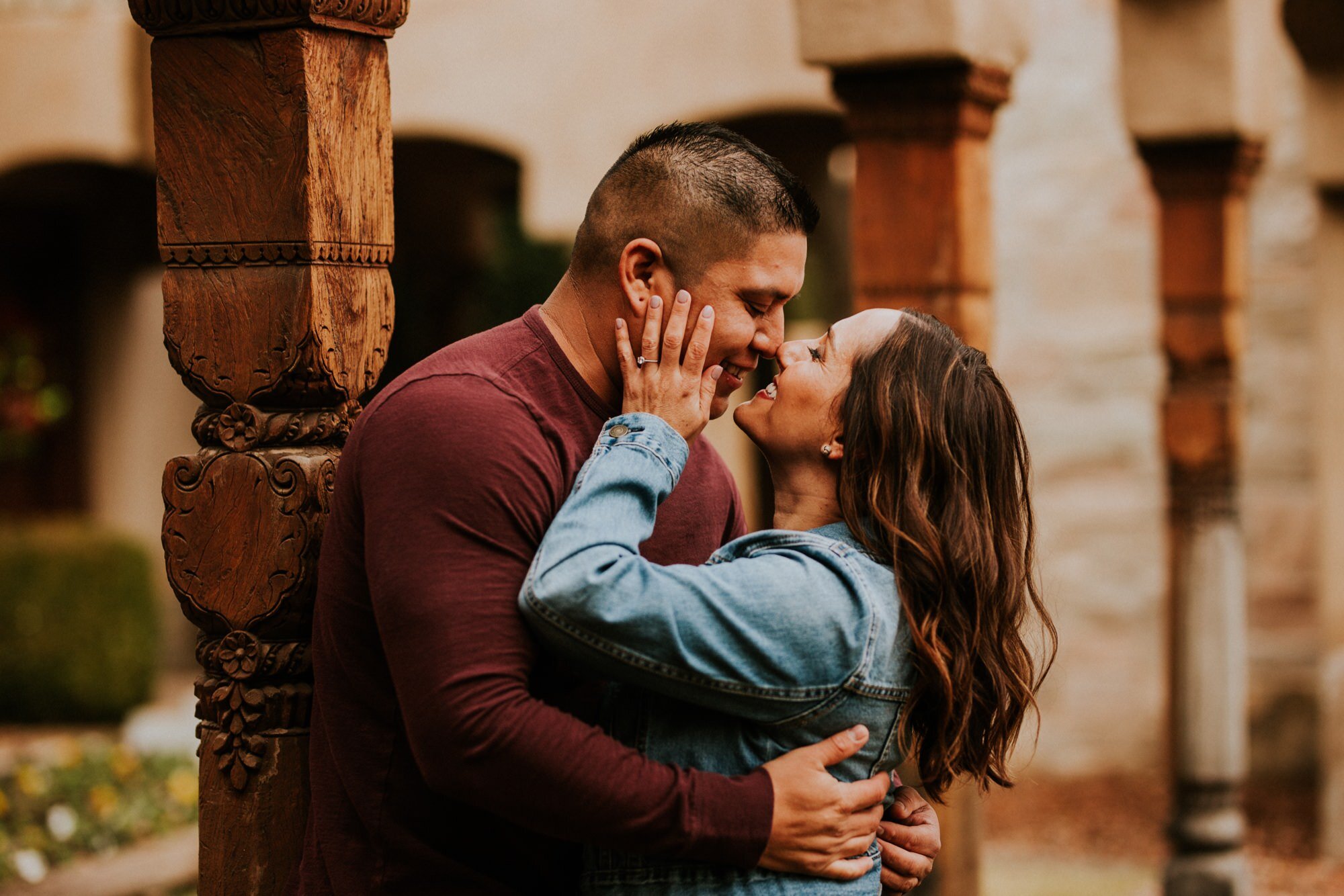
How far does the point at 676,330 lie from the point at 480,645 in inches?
22.0

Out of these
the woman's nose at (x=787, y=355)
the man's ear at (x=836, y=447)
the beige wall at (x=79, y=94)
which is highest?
the beige wall at (x=79, y=94)

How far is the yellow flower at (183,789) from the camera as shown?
6629 millimetres

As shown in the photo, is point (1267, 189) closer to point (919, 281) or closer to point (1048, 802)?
point (1048, 802)

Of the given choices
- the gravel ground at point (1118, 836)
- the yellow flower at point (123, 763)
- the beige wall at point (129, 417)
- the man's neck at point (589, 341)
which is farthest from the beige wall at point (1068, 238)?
the man's neck at point (589, 341)

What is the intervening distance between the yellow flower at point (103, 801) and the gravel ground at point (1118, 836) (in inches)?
151

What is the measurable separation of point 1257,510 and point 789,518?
719 centimetres

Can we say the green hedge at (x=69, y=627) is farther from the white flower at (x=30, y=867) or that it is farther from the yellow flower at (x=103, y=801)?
the white flower at (x=30, y=867)

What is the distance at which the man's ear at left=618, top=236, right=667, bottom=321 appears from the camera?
2295mm

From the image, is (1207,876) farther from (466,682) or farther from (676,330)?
(466,682)

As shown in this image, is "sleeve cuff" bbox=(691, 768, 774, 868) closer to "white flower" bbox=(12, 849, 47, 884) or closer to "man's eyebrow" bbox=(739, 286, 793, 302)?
"man's eyebrow" bbox=(739, 286, 793, 302)

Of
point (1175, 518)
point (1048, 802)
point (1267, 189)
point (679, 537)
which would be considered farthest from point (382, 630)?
point (1267, 189)

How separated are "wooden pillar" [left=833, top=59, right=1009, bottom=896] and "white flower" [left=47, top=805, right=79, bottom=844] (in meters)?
3.84

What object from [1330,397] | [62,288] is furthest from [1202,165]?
[62,288]

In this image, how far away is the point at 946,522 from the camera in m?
2.29
